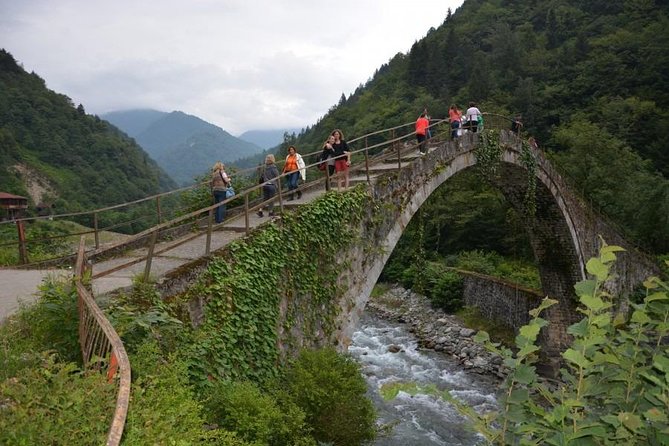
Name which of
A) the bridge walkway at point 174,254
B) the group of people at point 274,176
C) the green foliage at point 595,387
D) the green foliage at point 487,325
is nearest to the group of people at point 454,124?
the group of people at point 274,176

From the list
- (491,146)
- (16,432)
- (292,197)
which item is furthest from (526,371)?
(491,146)

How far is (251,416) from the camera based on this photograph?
4.93 metres

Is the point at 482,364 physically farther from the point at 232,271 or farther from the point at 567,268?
the point at 232,271

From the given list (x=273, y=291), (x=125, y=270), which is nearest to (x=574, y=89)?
(x=273, y=291)

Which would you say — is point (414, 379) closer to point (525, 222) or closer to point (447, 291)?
point (525, 222)

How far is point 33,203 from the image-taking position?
56062 millimetres

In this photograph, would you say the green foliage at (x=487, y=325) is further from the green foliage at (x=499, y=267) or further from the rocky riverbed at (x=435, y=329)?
the green foliage at (x=499, y=267)

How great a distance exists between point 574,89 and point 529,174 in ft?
105

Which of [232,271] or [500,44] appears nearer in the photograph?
[232,271]

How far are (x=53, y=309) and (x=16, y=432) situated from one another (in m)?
2.38

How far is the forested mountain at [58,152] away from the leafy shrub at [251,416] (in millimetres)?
60004

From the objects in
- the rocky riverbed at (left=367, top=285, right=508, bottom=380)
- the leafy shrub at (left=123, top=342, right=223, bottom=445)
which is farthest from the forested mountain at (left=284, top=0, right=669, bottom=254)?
the leafy shrub at (left=123, top=342, right=223, bottom=445)

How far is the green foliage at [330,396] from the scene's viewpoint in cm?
623

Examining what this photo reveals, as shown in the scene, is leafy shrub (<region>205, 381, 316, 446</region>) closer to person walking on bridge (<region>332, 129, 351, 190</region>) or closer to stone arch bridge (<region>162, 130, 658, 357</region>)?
stone arch bridge (<region>162, 130, 658, 357</region>)
